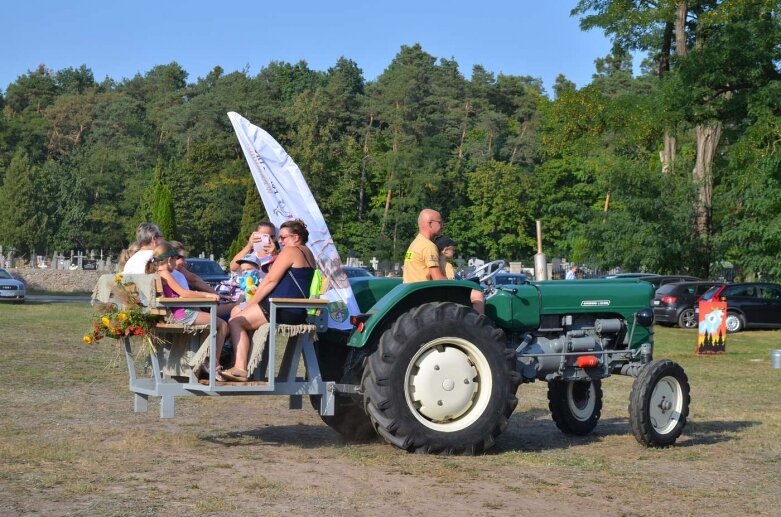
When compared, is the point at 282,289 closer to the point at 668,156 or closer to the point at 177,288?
the point at 177,288

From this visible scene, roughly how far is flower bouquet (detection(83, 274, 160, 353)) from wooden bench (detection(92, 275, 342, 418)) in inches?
3.2

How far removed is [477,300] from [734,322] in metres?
27.1

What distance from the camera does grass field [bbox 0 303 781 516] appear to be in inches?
292

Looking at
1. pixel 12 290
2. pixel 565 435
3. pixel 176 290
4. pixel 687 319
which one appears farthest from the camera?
pixel 12 290

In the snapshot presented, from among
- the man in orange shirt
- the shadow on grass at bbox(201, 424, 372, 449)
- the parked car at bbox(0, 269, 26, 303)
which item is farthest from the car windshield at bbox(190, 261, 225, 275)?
the man in orange shirt

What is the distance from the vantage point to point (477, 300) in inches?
386

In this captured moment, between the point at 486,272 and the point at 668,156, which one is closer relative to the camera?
the point at 486,272

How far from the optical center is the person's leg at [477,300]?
981 cm

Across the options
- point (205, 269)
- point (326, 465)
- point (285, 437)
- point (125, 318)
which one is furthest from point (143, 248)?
point (205, 269)

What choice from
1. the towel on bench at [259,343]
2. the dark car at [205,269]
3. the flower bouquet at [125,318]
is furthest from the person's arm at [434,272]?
the dark car at [205,269]

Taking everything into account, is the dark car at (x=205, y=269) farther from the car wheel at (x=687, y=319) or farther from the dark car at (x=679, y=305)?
the car wheel at (x=687, y=319)

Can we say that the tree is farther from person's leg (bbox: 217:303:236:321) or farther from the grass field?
person's leg (bbox: 217:303:236:321)

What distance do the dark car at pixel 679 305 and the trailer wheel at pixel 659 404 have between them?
26.1m

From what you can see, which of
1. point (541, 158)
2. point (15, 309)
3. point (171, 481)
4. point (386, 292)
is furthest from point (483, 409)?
point (541, 158)
